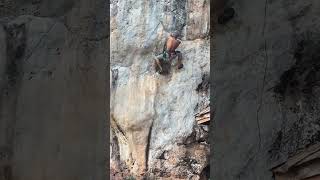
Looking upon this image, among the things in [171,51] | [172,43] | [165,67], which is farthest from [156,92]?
[172,43]

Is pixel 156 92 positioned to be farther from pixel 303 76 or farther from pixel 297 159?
pixel 297 159

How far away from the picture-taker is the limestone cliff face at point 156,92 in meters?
Answer: 9.58

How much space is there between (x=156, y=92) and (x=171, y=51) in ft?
2.05

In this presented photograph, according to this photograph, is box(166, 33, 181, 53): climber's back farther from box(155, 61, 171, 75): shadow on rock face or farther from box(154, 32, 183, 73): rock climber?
box(155, 61, 171, 75): shadow on rock face

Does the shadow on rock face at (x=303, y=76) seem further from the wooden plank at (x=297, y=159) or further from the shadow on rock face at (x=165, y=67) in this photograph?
the shadow on rock face at (x=165, y=67)

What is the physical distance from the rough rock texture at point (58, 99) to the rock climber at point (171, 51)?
3.21 m

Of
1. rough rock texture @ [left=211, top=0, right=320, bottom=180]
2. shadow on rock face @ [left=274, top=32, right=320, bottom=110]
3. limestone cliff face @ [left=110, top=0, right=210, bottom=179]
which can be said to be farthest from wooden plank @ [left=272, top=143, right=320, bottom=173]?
limestone cliff face @ [left=110, top=0, right=210, bottom=179]

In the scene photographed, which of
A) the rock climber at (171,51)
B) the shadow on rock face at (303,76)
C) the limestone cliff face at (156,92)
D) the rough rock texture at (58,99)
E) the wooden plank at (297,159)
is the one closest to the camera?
the wooden plank at (297,159)

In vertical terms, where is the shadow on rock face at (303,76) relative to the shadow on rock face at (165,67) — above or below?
above

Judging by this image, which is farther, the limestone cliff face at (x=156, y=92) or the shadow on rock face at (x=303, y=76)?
the limestone cliff face at (x=156, y=92)

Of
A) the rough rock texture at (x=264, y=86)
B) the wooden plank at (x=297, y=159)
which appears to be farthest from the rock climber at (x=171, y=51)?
the wooden plank at (x=297, y=159)

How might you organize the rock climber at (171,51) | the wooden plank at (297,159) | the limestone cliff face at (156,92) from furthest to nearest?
the rock climber at (171,51) → the limestone cliff face at (156,92) → the wooden plank at (297,159)

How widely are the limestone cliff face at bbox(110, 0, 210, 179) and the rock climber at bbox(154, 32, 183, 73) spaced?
0.07 m

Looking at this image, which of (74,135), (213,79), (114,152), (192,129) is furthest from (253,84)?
(114,152)
